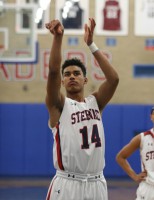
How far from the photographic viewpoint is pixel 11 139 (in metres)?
12.4

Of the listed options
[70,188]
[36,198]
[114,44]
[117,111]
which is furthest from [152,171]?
[114,44]

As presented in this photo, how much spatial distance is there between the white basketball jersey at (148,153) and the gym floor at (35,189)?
180 inches

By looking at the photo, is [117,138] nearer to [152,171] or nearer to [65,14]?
[65,14]

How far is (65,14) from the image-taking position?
41.8 feet

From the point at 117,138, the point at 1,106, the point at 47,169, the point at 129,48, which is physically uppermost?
the point at 129,48

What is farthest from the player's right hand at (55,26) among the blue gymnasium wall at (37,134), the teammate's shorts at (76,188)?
the blue gymnasium wall at (37,134)

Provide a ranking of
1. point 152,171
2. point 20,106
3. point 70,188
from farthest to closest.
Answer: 1. point 20,106
2. point 152,171
3. point 70,188

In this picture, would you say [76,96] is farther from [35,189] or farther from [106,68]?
[35,189]

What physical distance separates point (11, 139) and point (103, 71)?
8838mm

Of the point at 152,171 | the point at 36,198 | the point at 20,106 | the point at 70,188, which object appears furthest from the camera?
the point at 20,106

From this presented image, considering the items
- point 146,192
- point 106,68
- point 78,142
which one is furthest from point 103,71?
point 146,192

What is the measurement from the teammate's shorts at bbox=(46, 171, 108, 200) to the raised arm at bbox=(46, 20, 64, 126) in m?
0.43

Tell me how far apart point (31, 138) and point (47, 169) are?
888mm

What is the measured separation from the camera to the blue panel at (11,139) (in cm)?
1228
